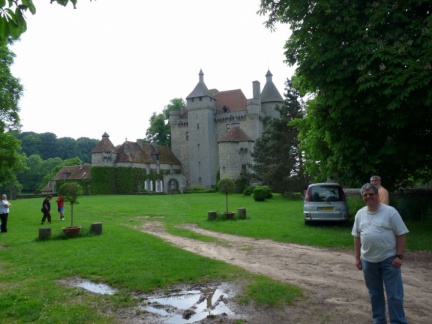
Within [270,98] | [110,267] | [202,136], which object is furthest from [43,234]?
[270,98]

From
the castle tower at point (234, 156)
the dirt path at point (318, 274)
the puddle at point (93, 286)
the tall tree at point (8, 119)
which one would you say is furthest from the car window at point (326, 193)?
the castle tower at point (234, 156)

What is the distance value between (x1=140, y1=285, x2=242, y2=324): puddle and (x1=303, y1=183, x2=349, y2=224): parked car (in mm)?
8426

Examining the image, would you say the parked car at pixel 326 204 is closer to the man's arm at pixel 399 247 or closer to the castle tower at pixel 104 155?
the man's arm at pixel 399 247

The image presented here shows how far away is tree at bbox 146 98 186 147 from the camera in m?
72.6

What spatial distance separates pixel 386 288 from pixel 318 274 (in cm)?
307

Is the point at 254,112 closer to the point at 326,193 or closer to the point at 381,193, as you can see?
the point at 326,193

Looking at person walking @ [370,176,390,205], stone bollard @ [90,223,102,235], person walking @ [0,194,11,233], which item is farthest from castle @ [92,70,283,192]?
person walking @ [370,176,390,205]

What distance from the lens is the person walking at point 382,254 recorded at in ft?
14.1

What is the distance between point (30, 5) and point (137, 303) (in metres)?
4.50

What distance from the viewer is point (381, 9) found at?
9.11m

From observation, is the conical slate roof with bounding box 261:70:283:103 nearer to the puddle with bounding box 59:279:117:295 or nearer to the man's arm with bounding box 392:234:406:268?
the puddle with bounding box 59:279:117:295

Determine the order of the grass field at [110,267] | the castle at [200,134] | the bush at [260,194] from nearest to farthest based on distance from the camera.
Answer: the grass field at [110,267], the bush at [260,194], the castle at [200,134]

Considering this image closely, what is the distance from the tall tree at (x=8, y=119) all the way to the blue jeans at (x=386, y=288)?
2182 cm

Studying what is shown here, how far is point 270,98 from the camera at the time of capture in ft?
194
